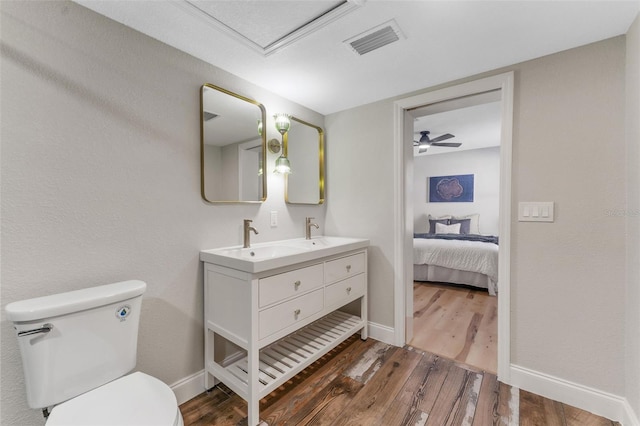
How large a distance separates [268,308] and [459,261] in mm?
3374

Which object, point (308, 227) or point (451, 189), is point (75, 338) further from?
point (451, 189)

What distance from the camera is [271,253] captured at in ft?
6.66

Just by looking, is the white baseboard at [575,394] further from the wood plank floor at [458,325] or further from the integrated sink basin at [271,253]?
the integrated sink basin at [271,253]

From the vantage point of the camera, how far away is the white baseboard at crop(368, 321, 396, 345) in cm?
240

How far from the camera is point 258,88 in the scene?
2.13 m

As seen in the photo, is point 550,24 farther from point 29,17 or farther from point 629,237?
point 29,17

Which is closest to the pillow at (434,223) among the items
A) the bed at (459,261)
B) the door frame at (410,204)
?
the bed at (459,261)

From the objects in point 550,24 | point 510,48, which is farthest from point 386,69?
point 550,24

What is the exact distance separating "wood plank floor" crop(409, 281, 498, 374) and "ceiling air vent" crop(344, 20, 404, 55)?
235 centimetres

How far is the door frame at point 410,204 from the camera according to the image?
6.05ft

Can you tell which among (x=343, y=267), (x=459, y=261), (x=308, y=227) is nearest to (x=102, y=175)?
(x=308, y=227)

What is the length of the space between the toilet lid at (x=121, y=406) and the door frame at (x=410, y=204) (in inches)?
72.3

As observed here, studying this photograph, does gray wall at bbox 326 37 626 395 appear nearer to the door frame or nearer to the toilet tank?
the door frame

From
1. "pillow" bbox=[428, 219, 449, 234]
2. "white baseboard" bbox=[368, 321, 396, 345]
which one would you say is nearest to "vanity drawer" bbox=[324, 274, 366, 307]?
"white baseboard" bbox=[368, 321, 396, 345]
